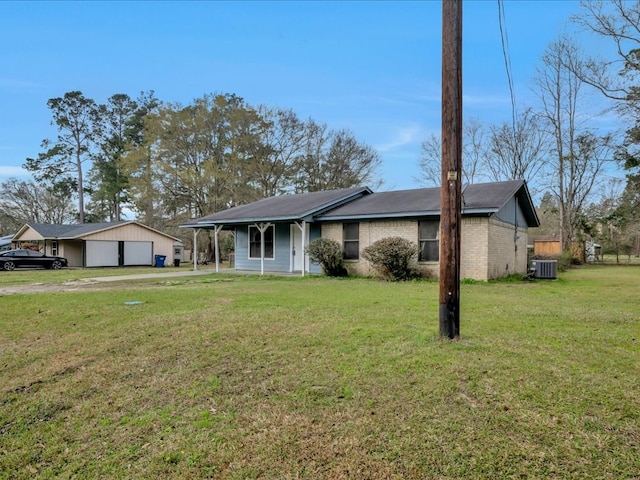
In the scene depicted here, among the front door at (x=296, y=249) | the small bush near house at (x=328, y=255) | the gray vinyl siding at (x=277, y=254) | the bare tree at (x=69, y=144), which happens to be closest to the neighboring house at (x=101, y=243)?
the bare tree at (x=69, y=144)

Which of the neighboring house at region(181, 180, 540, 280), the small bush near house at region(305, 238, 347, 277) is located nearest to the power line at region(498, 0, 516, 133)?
the neighboring house at region(181, 180, 540, 280)

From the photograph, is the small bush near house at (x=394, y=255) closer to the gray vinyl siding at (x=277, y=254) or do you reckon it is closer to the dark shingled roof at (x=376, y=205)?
the dark shingled roof at (x=376, y=205)

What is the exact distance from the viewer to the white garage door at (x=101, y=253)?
27.5 metres

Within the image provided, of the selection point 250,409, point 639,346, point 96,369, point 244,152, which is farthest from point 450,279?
point 244,152

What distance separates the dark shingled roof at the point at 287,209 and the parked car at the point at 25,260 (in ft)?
38.3

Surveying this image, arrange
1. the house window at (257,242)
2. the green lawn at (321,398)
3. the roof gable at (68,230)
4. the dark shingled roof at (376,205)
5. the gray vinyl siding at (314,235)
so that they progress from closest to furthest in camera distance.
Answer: the green lawn at (321,398)
the dark shingled roof at (376,205)
the gray vinyl siding at (314,235)
the house window at (257,242)
the roof gable at (68,230)

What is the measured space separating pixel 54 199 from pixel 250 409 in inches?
1936

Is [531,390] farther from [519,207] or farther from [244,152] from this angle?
[244,152]

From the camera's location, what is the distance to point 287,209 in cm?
1705

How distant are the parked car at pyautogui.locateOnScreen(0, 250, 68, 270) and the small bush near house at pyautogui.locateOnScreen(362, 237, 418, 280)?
2123cm

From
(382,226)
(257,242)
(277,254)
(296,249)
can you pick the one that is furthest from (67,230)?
(382,226)

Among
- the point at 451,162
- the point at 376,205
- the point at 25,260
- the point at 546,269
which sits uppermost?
the point at 376,205

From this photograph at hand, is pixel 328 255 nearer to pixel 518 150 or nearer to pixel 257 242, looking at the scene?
pixel 257 242

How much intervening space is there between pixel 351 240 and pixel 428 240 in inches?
122
